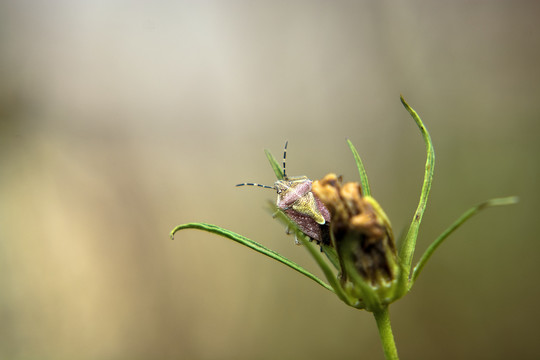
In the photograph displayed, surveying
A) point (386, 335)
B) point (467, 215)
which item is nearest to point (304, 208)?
point (386, 335)

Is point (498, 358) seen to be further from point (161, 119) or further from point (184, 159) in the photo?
point (161, 119)

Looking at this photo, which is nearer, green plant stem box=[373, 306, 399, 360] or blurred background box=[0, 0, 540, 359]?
green plant stem box=[373, 306, 399, 360]

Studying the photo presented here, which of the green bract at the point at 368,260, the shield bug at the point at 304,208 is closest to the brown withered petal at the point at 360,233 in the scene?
the green bract at the point at 368,260

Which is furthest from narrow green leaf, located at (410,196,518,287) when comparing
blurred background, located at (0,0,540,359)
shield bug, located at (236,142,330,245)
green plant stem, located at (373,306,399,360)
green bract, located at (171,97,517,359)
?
blurred background, located at (0,0,540,359)

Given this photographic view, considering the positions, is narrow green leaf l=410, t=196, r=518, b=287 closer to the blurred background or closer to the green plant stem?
the green plant stem

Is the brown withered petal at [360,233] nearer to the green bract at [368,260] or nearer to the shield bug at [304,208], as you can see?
the green bract at [368,260]

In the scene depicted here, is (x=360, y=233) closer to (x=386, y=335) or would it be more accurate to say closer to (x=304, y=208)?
(x=386, y=335)

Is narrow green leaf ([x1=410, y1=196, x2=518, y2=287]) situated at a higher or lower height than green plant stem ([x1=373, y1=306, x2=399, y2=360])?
higher

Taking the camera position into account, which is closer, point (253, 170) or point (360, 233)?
point (360, 233)
